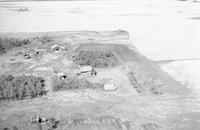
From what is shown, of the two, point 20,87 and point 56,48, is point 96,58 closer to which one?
point 56,48

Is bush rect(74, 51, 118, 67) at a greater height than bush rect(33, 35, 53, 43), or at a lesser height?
lesser

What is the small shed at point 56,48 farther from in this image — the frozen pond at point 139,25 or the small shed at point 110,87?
the small shed at point 110,87

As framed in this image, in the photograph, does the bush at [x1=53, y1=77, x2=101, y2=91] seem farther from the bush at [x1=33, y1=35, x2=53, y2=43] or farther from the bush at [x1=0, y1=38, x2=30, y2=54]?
the bush at [x1=33, y1=35, x2=53, y2=43]

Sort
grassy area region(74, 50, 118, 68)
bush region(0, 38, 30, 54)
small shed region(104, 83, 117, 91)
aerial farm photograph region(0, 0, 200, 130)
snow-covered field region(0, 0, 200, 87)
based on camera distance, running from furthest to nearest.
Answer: bush region(0, 38, 30, 54)
snow-covered field region(0, 0, 200, 87)
grassy area region(74, 50, 118, 68)
small shed region(104, 83, 117, 91)
aerial farm photograph region(0, 0, 200, 130)

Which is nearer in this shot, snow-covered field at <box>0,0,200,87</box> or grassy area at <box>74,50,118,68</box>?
grassy area at <box>74,50,118,68</box>

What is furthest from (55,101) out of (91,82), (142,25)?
(142,25)

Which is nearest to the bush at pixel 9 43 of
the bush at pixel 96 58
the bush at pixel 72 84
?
the bush at pixel 96 58

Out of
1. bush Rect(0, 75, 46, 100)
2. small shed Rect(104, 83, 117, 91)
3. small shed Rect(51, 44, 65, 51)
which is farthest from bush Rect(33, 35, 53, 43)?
small shed Rect(104, 83, 117, 91)

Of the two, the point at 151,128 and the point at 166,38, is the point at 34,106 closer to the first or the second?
Result: the point at 151,128
